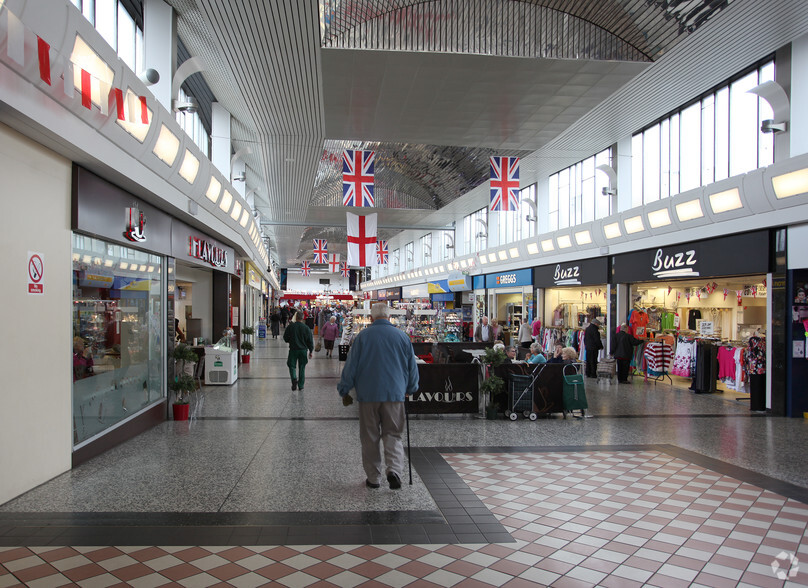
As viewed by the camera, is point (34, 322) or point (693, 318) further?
point (693, 318)

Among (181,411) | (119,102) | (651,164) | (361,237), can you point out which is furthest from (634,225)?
(119,102)

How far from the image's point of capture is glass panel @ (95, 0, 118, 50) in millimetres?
6535

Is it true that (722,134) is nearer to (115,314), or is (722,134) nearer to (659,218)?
(659,218)

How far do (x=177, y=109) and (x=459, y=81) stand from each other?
4965 mm

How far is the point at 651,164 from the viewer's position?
12.8 meters

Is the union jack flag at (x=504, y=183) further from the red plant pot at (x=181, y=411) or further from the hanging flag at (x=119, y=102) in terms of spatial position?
the hanging flag at (x=119, y=102)

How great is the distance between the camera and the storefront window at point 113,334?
222 inches

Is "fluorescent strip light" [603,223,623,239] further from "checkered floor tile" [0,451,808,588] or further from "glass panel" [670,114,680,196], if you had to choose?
"checkered floor tile" [0,451,808,588]

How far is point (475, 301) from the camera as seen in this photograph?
24.9 m

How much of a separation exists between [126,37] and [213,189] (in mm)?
2825

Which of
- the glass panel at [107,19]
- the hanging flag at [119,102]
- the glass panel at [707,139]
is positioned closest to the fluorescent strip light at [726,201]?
the glass panel at [707,139]

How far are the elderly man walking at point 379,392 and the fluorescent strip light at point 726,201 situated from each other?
24.4 feet

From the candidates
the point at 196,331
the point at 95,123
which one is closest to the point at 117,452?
the point at 95,123

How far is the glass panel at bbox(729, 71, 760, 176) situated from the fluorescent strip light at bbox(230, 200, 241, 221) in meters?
10.4
